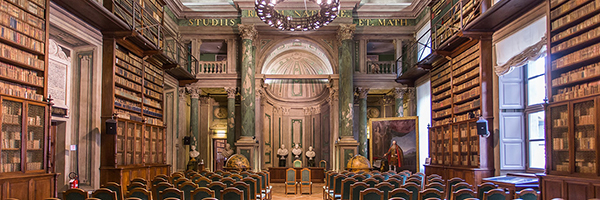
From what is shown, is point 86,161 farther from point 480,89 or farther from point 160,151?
point 480,89

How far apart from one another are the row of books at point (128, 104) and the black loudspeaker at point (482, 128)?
7.98 m

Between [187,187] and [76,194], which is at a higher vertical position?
[76,194]

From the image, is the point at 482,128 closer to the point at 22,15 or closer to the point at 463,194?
the point at 463,194

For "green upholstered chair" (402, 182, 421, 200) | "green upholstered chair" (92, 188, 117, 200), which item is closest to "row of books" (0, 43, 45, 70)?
"green upholstered chair" (92, 188, 117, 200)

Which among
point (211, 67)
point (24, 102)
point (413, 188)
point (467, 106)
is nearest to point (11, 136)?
point (24, 102)

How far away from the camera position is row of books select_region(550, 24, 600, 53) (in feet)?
21.6

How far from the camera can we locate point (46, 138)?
7543mm

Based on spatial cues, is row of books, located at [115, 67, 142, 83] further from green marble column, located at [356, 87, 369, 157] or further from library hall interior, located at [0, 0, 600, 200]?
green marble column, located at [356, 87, 369, 157]

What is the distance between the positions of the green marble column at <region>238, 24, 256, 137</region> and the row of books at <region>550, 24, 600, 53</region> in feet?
39.3

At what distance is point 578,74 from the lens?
6988 mm

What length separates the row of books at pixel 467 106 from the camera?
35.0 feet

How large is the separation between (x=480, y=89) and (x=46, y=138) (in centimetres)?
858

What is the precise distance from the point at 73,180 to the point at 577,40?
9502 mm

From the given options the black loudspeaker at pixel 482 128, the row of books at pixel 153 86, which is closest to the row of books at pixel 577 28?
the black loudspeaker at pixel 482 128
